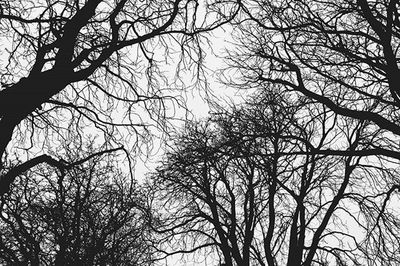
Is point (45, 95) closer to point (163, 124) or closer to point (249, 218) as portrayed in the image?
point (163, 124)

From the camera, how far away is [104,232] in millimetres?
14977

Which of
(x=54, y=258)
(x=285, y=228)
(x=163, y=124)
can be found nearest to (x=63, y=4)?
(x=163, y=124)

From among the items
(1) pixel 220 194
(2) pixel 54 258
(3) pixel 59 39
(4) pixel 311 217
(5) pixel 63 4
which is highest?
(1) pixel 220 194

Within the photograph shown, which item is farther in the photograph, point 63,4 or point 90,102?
point 90,102

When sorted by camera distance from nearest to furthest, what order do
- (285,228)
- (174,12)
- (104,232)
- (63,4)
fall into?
1. (174,12)
2. (63,4)
3. (285,228)
4. (104,232)

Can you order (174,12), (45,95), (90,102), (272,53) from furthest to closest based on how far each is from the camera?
(272,53), (90,102), (174,12), (45,95)

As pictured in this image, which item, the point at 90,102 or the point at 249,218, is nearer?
the point at 90,102

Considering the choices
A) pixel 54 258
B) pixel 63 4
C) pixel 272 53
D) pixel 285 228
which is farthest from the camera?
pixel 54 258

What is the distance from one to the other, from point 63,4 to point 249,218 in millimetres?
9704

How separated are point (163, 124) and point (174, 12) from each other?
56.4 inches

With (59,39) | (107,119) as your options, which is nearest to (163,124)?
(107,119)

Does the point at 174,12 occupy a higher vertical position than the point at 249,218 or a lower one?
lower

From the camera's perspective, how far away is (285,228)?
1267cm

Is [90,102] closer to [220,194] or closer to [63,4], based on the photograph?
[63,4]
